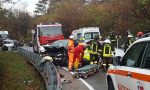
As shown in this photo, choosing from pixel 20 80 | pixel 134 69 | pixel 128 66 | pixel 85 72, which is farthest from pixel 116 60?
pixel 20 80

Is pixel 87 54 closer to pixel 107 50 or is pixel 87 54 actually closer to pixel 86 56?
pixel 86 56

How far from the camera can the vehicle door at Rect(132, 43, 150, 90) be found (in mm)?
7258

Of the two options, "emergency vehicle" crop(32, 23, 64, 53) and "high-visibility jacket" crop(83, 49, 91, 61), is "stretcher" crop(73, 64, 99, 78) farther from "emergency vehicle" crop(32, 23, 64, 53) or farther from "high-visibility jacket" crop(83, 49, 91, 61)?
"emergency vehicle" crop(32, 23, 64, 53)

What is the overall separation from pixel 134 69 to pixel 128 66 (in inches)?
20.7

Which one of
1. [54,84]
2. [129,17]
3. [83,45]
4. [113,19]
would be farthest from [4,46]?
[54,84]

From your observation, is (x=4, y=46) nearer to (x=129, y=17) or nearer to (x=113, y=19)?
(x=113, y=19)

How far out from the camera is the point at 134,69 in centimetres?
802

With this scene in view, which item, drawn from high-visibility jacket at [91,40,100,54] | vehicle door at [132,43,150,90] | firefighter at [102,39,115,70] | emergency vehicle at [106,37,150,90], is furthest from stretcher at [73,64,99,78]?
vehicle door at [132,43,150,90]

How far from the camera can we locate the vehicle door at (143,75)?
7.26m

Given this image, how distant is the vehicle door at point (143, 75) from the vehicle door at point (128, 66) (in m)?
0.19

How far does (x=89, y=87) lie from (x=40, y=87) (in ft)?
12.7

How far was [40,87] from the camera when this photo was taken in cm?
1823

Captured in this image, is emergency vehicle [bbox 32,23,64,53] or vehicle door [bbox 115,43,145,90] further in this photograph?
emergency vehicle [bbox 32,23,64,53]

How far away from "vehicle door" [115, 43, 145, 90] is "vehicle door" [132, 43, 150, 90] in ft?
0.63
